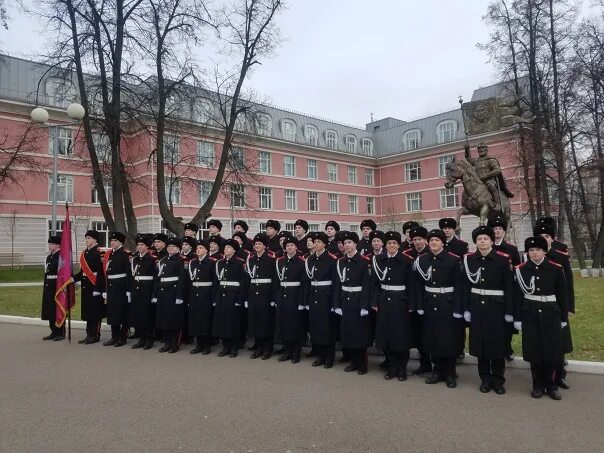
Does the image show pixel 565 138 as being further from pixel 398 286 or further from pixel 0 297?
pixel 0 297

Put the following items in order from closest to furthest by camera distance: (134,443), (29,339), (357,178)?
(134,443)
(29,339)
(357,178)

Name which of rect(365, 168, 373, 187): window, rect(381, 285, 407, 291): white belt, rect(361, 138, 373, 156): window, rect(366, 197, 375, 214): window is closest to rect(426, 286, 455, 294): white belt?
rect(381, 285, 407, 291): white belt

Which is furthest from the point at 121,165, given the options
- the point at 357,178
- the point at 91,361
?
the point at 357,178

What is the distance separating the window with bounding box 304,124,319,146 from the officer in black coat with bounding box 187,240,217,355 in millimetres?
42307

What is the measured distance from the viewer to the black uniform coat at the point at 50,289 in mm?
9852

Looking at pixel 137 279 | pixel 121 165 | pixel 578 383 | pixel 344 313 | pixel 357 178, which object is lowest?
pixel 578 383

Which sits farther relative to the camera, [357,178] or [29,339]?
[357,178]

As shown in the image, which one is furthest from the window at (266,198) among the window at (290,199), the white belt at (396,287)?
the white belt at (396,287)

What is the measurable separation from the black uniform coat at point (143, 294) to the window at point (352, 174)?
44754 millimetres

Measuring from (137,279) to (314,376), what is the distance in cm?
403

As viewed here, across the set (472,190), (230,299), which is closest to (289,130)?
(472,190)

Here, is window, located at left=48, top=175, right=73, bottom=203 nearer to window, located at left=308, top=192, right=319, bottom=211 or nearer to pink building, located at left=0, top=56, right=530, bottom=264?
pink building, located at left=0, top=56, right=530, bottom=264

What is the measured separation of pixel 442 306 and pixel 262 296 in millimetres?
2935

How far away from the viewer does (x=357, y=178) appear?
53.9m
